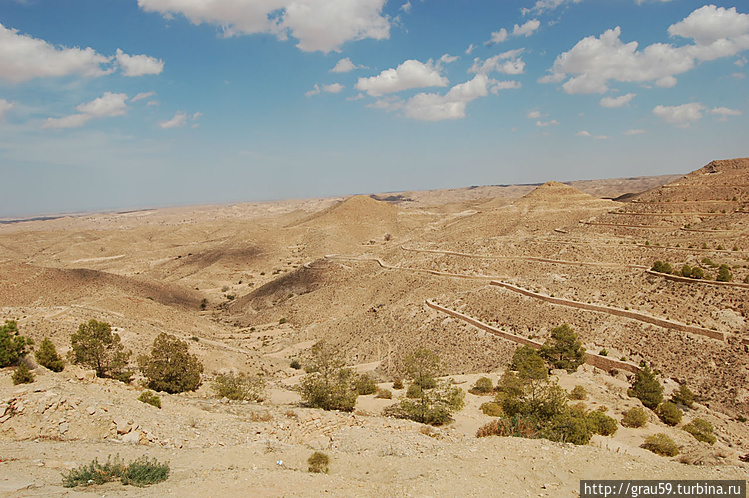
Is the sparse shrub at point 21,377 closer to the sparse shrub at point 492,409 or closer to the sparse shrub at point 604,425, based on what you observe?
the sparse shrub at point 492,409

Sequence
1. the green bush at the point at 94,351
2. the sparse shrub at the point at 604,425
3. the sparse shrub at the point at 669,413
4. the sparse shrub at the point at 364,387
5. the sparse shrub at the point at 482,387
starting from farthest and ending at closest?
the sparse shrub at the point at 364,387, the sparse shrub at the point at 482,387, the green bush at the point at 94,351, the sparse shrub at the point at 669,413, the sparse shrub at the point at 604,425

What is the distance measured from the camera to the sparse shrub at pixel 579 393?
20.8 m

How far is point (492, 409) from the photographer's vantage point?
1961 cm

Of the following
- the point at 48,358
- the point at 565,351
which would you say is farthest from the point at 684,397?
the point at 48,358

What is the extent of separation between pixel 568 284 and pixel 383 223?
228 feet

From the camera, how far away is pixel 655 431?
17.8 m

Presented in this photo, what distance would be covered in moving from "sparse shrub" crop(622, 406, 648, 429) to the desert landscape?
30 centimetres

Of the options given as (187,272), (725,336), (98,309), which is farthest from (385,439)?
(187,272)

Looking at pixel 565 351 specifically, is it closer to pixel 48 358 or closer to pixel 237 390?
pixel 237 390

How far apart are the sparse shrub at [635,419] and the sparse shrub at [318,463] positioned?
538 inches

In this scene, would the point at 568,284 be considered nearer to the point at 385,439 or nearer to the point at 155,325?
the point at 385,439

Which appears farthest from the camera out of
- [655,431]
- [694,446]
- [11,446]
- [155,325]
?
[155,325]

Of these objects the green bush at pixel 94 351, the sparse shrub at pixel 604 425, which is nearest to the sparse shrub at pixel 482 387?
the sparse shrub at pixel 604 425

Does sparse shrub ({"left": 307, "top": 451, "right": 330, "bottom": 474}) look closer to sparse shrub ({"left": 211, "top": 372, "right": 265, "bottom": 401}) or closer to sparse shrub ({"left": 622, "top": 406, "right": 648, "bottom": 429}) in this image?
sparse shrub ({"left": 211, "top": 372, "right": 265, "bottom": 401})
